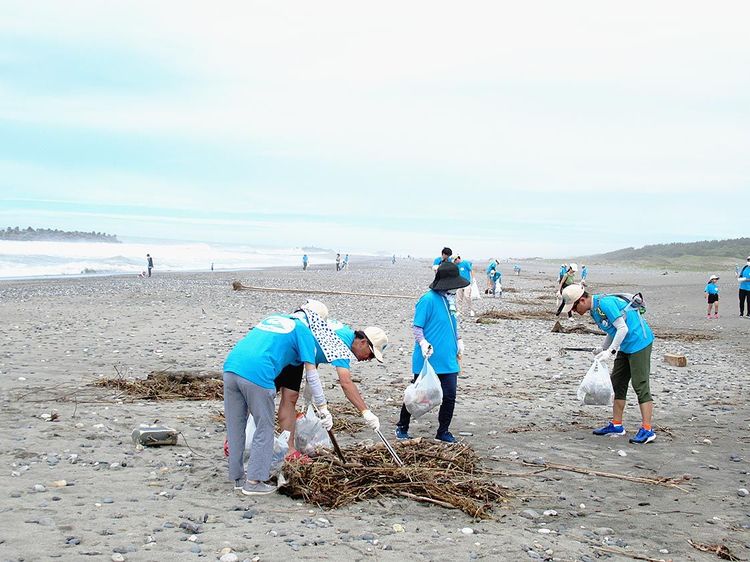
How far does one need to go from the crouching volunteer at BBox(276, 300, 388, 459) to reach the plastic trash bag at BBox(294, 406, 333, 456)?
88mm

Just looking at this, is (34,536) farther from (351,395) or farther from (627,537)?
(627,537)

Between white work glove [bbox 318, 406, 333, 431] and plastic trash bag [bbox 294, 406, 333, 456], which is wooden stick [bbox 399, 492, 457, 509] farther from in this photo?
plastic trash bag [bbox 294, 406, 333, 456]

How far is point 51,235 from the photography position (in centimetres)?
11725

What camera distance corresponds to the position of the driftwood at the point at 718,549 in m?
4.88

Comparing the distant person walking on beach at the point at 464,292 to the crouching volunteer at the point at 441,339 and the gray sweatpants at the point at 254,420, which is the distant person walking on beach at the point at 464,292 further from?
the gray sweatpants at the point at 254,420

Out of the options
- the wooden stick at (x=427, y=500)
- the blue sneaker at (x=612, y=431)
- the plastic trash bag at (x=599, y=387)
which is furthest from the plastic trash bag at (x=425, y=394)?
the blue sneaker at (x=612, y=431)

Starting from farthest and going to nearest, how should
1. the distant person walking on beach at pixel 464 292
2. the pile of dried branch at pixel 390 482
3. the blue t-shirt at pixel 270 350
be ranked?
1. the distant person walking on beach at pixel 464 292
2. the pile of dried branch at pixel 390 482
3. the blue t-shirt at pixel 270 350

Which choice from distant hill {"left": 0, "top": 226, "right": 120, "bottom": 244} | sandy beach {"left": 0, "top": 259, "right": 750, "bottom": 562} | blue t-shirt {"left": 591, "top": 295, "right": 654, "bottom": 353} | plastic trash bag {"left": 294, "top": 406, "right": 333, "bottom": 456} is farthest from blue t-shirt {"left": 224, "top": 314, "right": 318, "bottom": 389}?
distant hill {"left": 0, "top": 226, "right": 120, "bottom": 244}

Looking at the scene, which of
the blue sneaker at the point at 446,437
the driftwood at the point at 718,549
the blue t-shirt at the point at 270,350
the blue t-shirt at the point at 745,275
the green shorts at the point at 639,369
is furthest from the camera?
the blue t-shirt at the point at 745,275

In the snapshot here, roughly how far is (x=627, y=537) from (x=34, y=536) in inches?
160

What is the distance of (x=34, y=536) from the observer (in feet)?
14.9

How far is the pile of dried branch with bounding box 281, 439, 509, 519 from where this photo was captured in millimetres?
5566

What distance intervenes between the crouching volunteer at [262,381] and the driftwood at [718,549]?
283 cm

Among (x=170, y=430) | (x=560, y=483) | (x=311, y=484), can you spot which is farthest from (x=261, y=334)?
(x=560, y=483)
